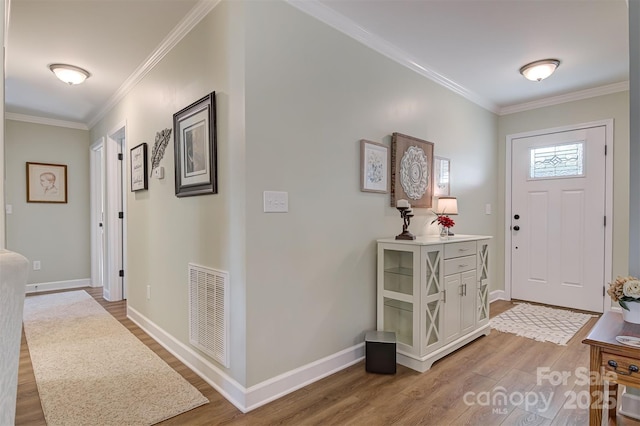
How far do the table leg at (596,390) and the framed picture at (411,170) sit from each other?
1.72 m

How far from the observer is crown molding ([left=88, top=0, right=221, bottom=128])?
229cm

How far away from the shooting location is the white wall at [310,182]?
2.01m

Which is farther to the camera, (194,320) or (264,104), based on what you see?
(194,320)

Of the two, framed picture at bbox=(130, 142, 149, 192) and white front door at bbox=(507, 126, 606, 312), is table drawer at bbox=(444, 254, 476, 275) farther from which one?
framed picture at bbox=(130, 142, 149, 192)

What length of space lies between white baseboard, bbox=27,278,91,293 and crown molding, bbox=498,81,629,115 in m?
6.53

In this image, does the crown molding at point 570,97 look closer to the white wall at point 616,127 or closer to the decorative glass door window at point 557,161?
the white wall at point 616,127

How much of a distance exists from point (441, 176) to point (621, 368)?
2.39 meters

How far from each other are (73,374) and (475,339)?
3.15 m

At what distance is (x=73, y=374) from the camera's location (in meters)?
2.36

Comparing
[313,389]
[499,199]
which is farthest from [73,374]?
[499,199]

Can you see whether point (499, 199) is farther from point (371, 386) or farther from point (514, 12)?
point (371, 386)

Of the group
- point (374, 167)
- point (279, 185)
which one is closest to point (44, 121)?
point (279, 185)

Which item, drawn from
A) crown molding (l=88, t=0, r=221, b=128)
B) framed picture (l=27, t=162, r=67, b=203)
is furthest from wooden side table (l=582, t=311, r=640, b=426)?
framed picture (l=27, t=162, r=67, b=203)

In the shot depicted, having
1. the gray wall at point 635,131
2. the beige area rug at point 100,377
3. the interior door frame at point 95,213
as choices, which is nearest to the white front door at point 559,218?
the gray wall at point 635,131
